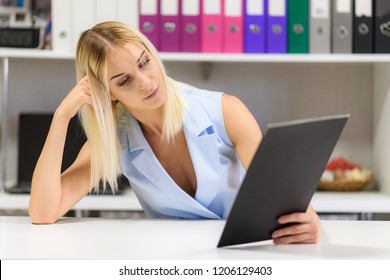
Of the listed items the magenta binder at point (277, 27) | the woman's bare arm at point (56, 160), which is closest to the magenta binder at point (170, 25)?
the magenta binder at point (277, 27)

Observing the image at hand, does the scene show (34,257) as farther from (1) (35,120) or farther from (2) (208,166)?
(1) (35,120)

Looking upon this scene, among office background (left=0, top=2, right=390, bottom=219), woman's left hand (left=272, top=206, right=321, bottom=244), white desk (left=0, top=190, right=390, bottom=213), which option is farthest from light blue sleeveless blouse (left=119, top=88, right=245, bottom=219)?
office background (left=0, top=2, right=390, bottom=219)

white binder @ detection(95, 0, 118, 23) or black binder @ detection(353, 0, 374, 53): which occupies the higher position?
white binder @ detection(95, 0, 118, 23)

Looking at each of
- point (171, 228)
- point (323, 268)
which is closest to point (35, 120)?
point (171, 228)

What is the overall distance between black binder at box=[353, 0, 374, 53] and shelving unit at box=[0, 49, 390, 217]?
0.05 metres

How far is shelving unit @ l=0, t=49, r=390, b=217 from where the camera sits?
246 centimetres

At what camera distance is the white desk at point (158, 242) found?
1166mm

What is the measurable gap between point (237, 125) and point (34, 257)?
0.71 m

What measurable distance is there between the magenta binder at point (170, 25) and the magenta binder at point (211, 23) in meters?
0.09

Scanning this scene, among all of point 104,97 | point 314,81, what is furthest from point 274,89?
point 104,97

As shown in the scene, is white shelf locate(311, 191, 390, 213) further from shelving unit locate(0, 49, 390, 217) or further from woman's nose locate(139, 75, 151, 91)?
woman's nose locate(139, 75, 151, 91)

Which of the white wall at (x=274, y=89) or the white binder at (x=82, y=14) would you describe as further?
the white wall at (x=274, y=89)

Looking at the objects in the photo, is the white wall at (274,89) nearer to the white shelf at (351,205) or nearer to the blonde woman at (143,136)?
the white shelf at (351,205)

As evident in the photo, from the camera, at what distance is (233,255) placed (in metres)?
1.16
